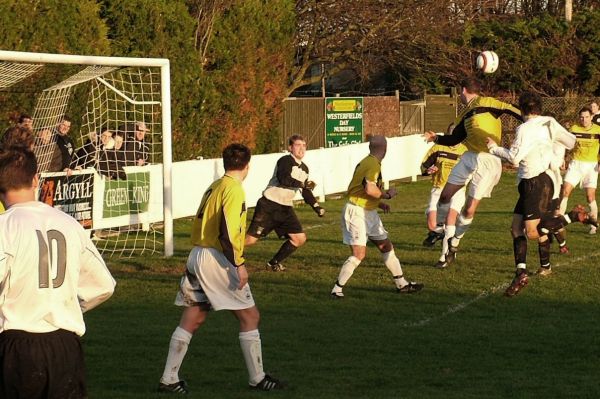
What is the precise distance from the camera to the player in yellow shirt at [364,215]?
1325 centimetres

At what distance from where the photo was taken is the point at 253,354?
29.3 ft

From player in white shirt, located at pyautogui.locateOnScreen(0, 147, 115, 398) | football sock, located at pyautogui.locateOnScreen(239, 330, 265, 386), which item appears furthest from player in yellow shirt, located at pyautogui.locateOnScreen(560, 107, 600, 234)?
player in white shirt, located at pyautogui.locateOnScreen(0, 147, 115, 398)

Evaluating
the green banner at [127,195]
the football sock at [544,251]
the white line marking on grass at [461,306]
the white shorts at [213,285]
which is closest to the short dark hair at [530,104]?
the football sock at [544,251]

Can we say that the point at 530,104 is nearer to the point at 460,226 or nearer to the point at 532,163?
the point at 532,163

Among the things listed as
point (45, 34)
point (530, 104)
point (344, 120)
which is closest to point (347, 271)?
point (530, 104)

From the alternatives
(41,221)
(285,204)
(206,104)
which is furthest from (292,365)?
(206,104)

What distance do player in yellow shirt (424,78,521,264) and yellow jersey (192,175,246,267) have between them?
7060 millimetres

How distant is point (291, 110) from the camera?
41688 mm

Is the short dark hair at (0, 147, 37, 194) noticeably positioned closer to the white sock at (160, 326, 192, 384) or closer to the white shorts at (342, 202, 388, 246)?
the white sock at (160, 326, 192, 384)

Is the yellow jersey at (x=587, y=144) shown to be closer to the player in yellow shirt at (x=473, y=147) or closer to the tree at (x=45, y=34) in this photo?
the player in yellow shirt at (x=473, y=147)

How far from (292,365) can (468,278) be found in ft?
17.3

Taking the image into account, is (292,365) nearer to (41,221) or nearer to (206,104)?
(41,221)

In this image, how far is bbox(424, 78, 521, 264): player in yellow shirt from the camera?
15953 mm

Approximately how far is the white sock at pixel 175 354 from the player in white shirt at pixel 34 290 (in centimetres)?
283
